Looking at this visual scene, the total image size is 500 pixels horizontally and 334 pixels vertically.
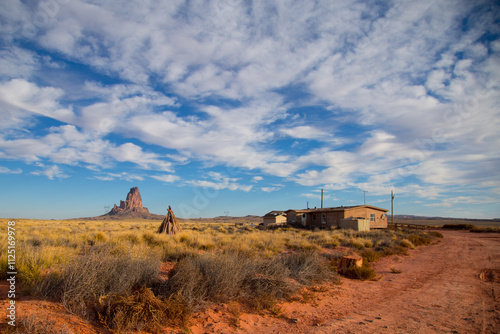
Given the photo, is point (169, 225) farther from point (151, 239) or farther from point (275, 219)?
point (275, 219)

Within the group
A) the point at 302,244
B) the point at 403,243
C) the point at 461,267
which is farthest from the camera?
the point at 403,243

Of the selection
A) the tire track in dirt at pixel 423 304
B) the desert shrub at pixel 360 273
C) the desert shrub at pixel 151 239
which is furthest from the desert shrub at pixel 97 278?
the desert shrub at pixel 360 273

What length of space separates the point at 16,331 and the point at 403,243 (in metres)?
19.3

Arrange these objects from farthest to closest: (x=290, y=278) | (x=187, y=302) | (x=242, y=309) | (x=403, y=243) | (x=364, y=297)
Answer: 1. (x=403, y=243)
2. (x=290, y=278)
3. (x=364, y=297)
4. (x=242, y=309)
5. (x=187, y=302)

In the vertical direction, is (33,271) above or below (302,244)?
above

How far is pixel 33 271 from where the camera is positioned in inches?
192

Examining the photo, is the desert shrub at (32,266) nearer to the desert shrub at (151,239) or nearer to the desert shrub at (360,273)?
the desert shrub at (151,239)

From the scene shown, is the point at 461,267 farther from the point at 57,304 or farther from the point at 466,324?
the point at 57,304

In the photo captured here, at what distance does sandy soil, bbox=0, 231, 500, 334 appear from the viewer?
4.53 meters

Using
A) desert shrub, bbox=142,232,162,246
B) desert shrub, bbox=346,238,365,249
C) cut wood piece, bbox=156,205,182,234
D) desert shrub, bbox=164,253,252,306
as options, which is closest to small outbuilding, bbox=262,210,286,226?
desert shrub, bbox=346,238,365,249

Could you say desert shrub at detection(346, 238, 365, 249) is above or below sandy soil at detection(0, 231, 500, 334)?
below

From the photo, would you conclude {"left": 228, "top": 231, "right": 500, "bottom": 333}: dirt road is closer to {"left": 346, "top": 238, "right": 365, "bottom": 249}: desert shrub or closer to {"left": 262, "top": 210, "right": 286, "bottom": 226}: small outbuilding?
{"left": 346, "top": 238, "right": 365, "bottom": 249}: desert shrub

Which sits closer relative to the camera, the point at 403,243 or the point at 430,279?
the point at 430,279

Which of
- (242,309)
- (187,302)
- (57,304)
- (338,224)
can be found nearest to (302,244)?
(242,309)
